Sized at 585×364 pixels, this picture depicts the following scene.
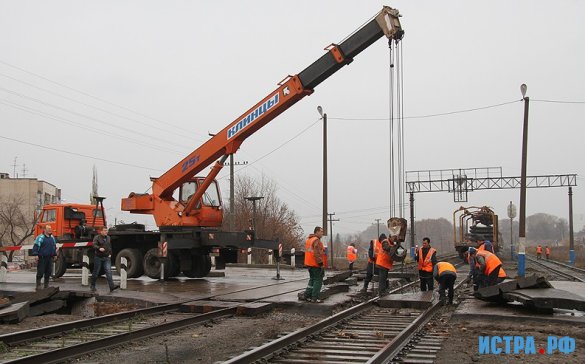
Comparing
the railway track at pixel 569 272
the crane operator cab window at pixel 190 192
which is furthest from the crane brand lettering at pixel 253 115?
the railway track at pixel 569 272

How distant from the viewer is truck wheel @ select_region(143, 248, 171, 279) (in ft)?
58.9

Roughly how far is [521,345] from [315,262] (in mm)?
5022

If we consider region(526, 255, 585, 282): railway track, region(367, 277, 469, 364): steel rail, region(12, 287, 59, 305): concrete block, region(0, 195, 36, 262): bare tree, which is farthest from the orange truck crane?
region(0, 195, 36, 262): bare tree

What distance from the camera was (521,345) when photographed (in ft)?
25.5

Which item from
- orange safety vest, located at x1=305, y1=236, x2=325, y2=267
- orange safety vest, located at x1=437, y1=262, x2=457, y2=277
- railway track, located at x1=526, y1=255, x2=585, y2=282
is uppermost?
orange safety vest, located at x1=305, y1=236, x2=325, y2=267

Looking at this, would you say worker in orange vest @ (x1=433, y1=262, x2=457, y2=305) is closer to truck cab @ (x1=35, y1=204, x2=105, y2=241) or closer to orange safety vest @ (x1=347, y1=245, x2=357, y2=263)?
orange safety vest @ (x1=347, y1=245, x2=357, y2=263)

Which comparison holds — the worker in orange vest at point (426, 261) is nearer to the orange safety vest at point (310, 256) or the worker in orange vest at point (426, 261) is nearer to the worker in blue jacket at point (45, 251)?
the orange safety vest at point (310, 256)

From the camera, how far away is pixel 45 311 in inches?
490

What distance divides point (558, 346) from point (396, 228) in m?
5.06

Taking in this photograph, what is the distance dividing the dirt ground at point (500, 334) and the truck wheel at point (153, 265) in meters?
10.5

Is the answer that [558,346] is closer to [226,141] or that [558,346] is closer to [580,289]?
[580,289]

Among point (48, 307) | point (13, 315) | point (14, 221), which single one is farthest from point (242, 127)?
point (14, 221)

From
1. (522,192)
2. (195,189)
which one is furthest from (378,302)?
(522,192)

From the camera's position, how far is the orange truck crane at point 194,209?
53.7ft
